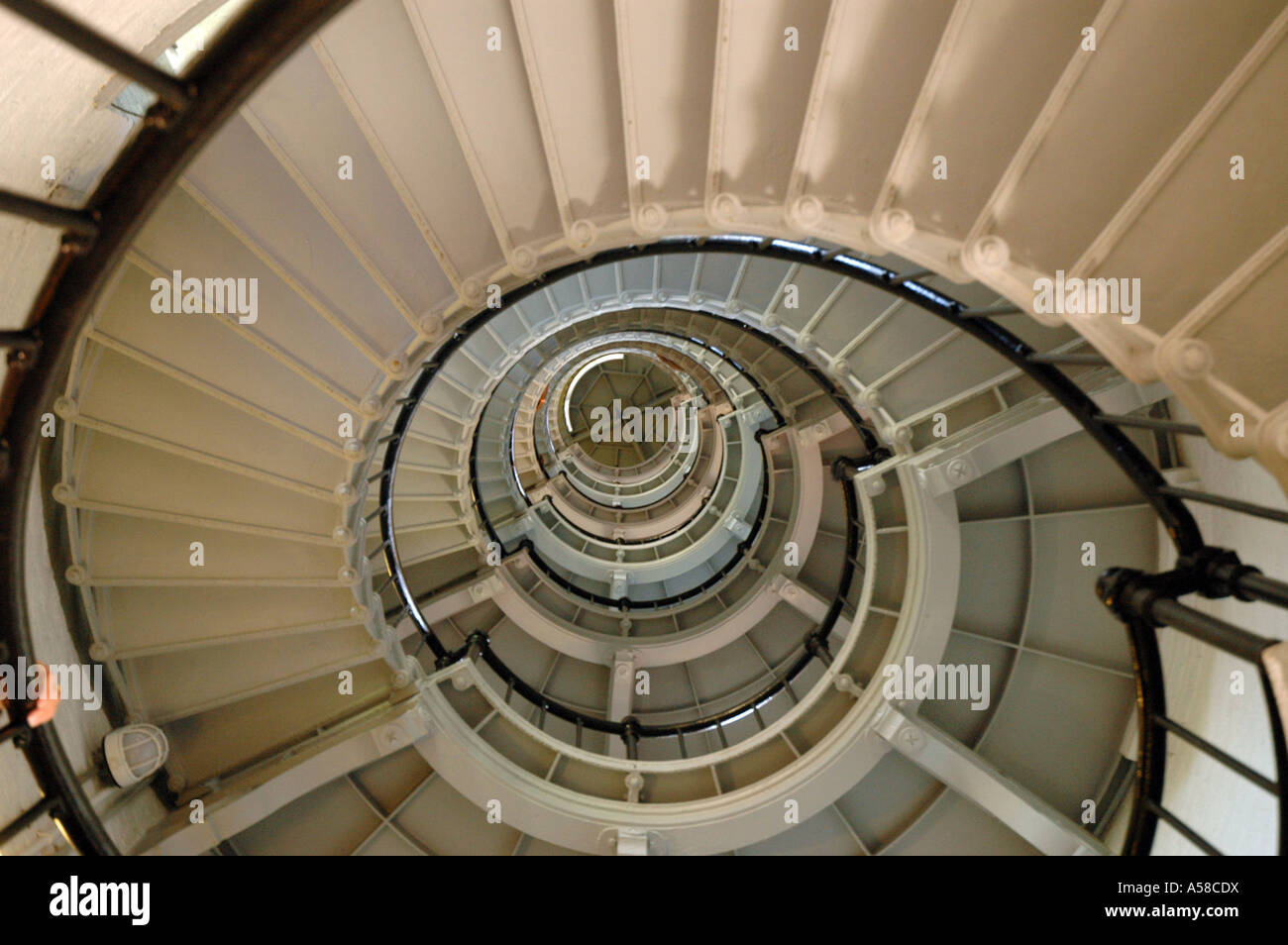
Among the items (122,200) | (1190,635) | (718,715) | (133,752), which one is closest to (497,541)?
A: (718,715)

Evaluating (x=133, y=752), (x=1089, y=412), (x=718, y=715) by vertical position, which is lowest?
(x=718, y=715)

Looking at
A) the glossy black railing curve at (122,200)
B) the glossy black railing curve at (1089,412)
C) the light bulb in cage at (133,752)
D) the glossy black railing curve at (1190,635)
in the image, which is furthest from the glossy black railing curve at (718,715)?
the glossy black railing curve at (122,200)

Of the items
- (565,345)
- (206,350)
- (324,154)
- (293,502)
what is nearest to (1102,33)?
(324,154)

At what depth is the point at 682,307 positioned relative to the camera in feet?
25.8

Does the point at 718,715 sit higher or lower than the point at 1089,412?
lower

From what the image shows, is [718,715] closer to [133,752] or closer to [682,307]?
[682,307]

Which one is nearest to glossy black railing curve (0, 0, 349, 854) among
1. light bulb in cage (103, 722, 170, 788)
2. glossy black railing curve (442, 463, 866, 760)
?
light bulb in cage (103, 722, 170, 788)

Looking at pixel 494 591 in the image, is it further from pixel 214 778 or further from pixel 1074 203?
pixel 1074 203

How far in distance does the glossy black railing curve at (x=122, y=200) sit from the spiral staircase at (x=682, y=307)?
0.02 meters

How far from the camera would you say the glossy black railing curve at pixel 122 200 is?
2.46m

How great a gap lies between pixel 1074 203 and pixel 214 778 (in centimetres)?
872

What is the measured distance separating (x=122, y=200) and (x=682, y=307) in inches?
237

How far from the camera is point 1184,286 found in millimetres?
3107

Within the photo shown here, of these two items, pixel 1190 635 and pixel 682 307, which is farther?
pixel 682 307
